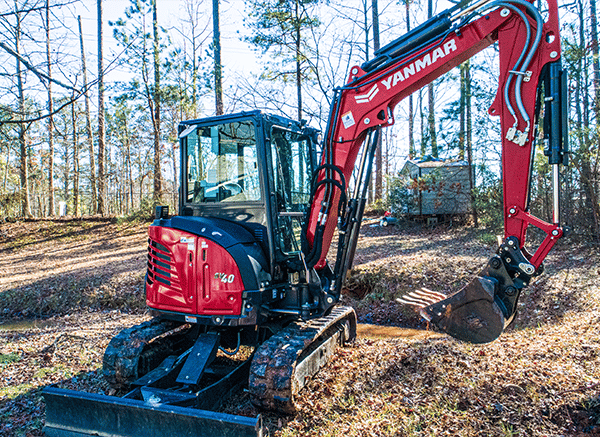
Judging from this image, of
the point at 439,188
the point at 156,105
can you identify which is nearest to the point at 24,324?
the point at 156,105

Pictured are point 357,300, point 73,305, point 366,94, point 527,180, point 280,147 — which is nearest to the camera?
point 527,180

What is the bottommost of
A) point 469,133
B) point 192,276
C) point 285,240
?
point 192,276

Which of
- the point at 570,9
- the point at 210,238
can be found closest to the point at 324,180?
the point at 210,238

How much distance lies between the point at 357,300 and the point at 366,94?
5183 mm

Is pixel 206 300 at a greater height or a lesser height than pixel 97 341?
greater

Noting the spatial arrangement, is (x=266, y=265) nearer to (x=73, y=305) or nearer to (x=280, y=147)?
(x=280, y=147)

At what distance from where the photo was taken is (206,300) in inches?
171

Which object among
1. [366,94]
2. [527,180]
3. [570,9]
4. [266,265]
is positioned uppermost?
[570,9]

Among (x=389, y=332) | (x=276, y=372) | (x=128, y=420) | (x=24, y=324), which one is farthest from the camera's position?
(x=24, y=324)

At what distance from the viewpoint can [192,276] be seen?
4.37m

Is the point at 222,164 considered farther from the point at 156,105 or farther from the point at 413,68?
the point at 156,105

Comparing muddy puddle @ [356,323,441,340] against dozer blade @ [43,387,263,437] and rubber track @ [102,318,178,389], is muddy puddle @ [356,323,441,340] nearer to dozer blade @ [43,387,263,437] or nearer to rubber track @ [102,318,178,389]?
rubber track @ [102,318,178,389]

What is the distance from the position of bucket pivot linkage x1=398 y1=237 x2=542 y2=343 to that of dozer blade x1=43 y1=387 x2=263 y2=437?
1875 millimetres

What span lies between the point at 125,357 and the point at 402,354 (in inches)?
120
